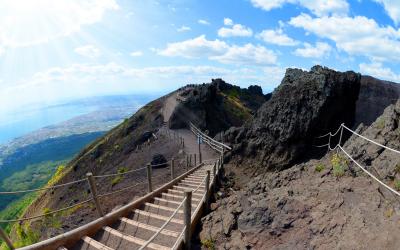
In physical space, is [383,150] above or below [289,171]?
above

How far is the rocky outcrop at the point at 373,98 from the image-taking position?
55.0 meters

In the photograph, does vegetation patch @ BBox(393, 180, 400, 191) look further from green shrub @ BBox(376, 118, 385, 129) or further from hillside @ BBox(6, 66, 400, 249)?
green shrub @ BBox(376, 118, 385, 129)

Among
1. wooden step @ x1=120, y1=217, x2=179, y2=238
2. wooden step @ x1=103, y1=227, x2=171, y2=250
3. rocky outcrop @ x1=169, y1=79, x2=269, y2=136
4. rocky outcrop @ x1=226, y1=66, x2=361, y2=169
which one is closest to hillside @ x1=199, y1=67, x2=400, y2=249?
wooden step @ x1=120, y1=217, x2=179, y2=238

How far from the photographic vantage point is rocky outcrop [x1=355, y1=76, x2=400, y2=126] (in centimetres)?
5505

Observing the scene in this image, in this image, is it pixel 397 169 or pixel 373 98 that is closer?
pixel 397 169

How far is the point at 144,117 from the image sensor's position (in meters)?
60.5

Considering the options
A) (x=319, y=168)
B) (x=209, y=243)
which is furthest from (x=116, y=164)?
(x=209, y=243)

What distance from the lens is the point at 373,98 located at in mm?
63938

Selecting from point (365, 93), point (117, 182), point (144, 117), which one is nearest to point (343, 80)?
point (117, 182)

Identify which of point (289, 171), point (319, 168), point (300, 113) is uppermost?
point (300, 113)

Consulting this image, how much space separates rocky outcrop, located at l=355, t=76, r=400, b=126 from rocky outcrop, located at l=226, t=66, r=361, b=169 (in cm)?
3514

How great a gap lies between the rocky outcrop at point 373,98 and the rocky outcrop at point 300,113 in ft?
115

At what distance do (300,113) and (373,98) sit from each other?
173 feet

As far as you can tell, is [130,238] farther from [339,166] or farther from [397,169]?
[397,169]
